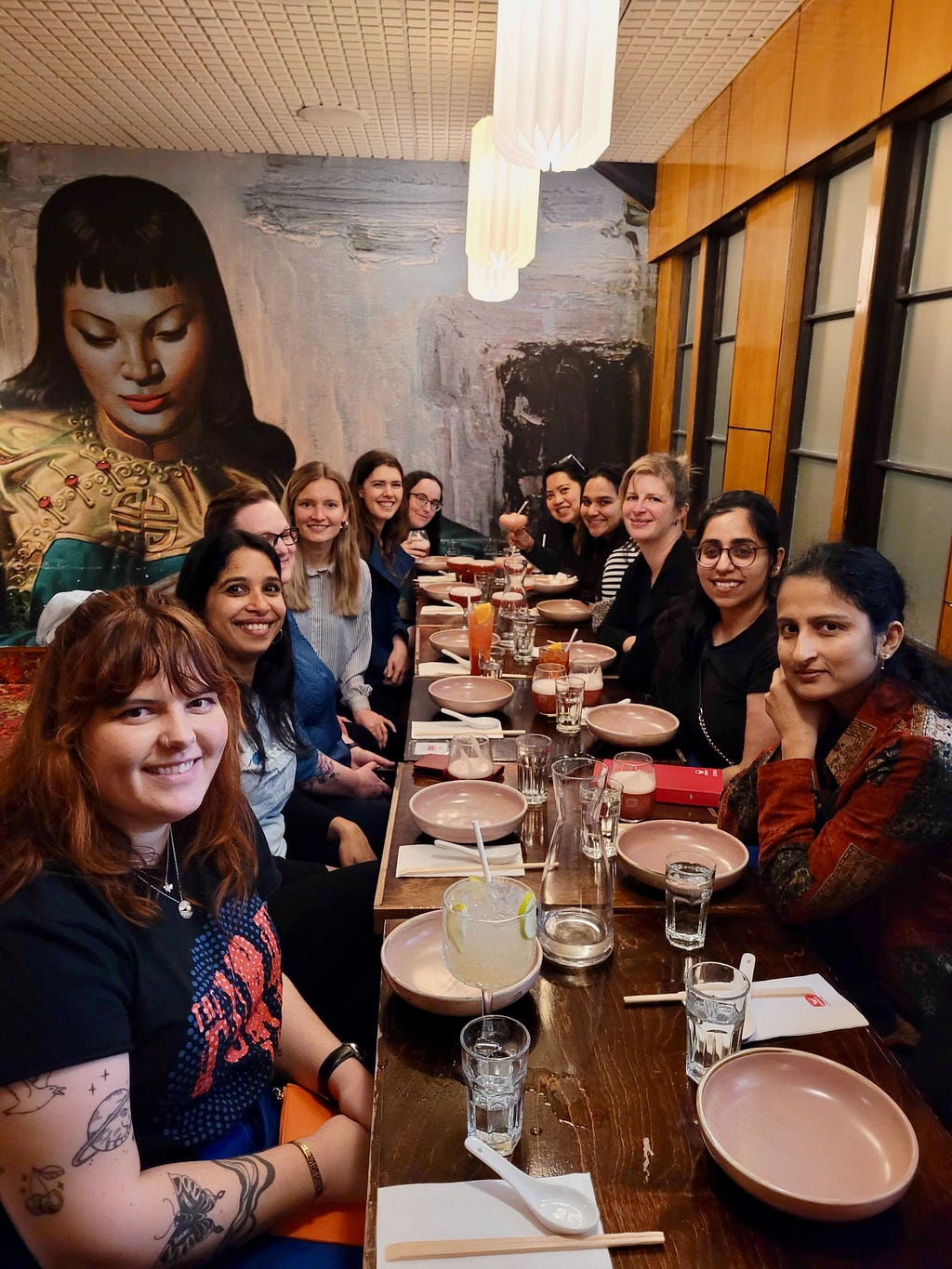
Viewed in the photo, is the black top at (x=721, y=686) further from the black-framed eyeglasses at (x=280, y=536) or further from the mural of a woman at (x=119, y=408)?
the mural of a woman at (x=119, y=408)

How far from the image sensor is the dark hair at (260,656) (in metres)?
2.10

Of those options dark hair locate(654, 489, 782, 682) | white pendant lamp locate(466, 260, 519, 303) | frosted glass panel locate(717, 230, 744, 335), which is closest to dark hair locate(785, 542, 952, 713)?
dark hair locate(654, 489, 782, 682)

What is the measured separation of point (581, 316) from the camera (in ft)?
19.1

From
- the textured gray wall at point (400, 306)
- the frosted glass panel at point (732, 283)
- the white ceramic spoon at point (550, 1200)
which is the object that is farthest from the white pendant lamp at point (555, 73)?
the textured gray wall at point (400, 306)

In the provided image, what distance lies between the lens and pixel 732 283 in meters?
4.61

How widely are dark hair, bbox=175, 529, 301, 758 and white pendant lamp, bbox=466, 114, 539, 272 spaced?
7.02 ft

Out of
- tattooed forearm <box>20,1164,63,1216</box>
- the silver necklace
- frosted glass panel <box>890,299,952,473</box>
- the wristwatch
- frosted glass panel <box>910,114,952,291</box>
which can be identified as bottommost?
the wristwatch

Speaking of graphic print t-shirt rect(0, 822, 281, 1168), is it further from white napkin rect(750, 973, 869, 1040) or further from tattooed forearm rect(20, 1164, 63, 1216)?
white napkin rect(750, 973, 869, 1040)

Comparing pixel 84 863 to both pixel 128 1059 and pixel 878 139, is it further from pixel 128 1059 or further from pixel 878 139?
pixel 878 139

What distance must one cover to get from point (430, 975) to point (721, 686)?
141cm

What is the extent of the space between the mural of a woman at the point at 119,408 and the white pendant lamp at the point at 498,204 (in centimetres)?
266

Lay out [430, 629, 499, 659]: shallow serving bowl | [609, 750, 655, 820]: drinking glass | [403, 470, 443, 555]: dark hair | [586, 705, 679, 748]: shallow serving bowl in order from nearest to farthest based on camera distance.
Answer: [609, 750, 655, 820]: drinking glass → [586, 705, 679, 748]: shallow serving bowl → [430, 629, 499, 659]: shallow serving bowl → [403, 470, 443, 555]: dark hair

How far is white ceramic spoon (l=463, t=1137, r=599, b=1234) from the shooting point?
85 centimetres

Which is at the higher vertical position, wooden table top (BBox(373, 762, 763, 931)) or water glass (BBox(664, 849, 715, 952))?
water glass (BBox(664, 849, 715, 952))
